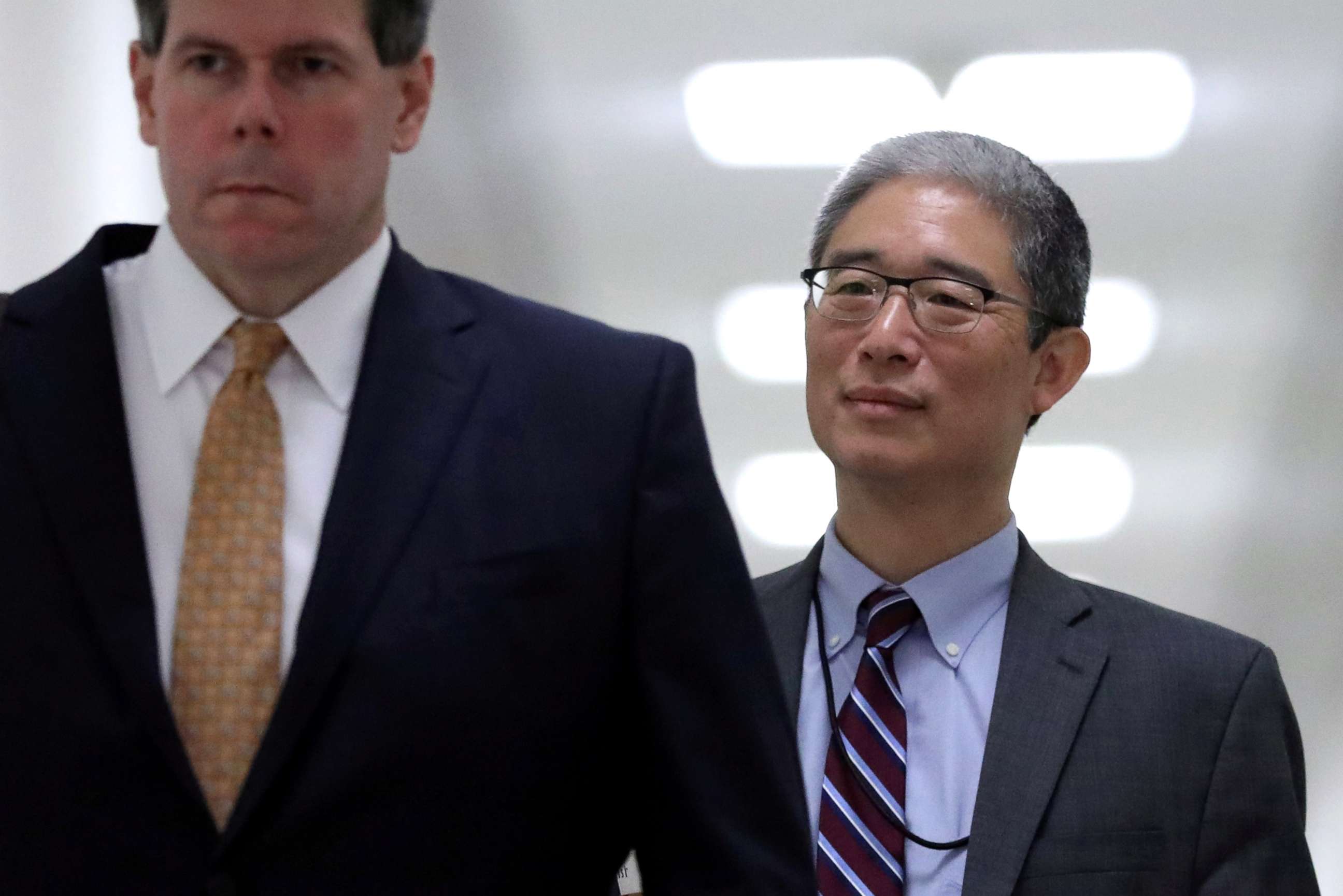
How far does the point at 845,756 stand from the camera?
1.95m

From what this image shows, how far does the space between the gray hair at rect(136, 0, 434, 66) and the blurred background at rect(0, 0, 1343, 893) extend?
1710mm

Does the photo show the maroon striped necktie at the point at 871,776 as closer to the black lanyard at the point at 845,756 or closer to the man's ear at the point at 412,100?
the black lanyard at the point at 845,756

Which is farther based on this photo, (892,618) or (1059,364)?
(1059,364)

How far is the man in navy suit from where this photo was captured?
1.31 metres

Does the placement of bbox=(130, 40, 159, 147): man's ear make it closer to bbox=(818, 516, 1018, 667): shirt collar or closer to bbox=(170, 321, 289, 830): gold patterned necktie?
bbox=(170, 321, 289, 830): gold patterned necktie

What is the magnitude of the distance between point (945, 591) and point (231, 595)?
0.93 m

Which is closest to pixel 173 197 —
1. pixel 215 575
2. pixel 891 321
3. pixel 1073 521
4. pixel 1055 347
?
pixel 215 575

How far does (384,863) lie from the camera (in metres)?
1.33

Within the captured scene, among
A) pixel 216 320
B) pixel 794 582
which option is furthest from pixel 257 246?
pixel 794 582

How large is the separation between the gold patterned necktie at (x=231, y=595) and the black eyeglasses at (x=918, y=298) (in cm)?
84

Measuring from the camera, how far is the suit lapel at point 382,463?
1295 millimetres

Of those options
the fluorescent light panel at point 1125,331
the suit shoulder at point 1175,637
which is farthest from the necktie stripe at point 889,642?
the fluorescent light panel at point 1125,331

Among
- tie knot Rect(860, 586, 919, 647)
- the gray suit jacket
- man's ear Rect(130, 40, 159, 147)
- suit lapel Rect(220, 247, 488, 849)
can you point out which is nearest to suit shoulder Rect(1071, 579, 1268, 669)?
the gray suit jacket

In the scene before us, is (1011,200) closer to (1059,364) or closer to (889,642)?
(1059,364)
